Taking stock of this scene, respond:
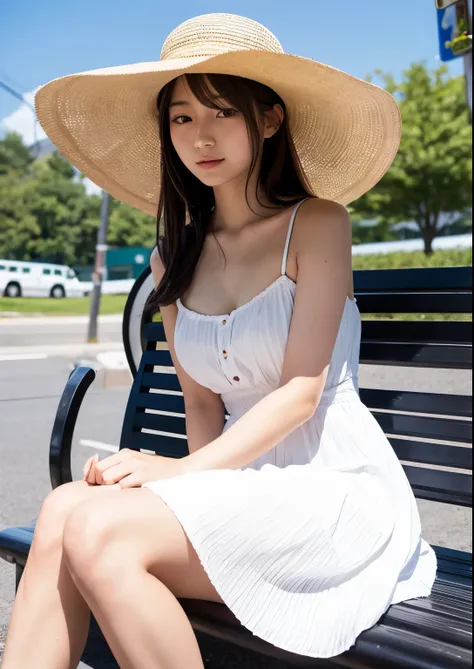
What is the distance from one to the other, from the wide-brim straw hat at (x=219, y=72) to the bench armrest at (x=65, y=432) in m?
0.63

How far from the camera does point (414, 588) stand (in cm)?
169

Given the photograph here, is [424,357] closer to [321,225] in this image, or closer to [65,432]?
[321,225]

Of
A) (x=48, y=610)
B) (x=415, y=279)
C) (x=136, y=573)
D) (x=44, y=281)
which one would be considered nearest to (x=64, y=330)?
(x=44, y=281)

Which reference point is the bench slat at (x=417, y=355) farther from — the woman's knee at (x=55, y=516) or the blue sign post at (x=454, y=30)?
the blue sign post at (x=454, y=30)

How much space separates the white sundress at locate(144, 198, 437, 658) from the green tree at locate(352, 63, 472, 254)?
929 inches

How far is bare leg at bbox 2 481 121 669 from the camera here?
1.52 m

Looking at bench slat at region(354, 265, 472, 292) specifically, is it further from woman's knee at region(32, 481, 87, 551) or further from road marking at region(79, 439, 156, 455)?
road marking at region(79, 439, 156, 455)

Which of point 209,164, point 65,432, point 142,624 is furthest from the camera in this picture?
point 65,432

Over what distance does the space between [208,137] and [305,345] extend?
0.55 meters

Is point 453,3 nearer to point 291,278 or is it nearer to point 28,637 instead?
point 291,278

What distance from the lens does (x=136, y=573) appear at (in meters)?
1.45

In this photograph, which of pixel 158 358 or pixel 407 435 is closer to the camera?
pixel 407 435

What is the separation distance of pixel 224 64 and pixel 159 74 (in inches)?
7.4

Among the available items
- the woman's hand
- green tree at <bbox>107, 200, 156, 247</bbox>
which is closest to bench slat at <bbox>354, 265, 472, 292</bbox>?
the woman's hand
